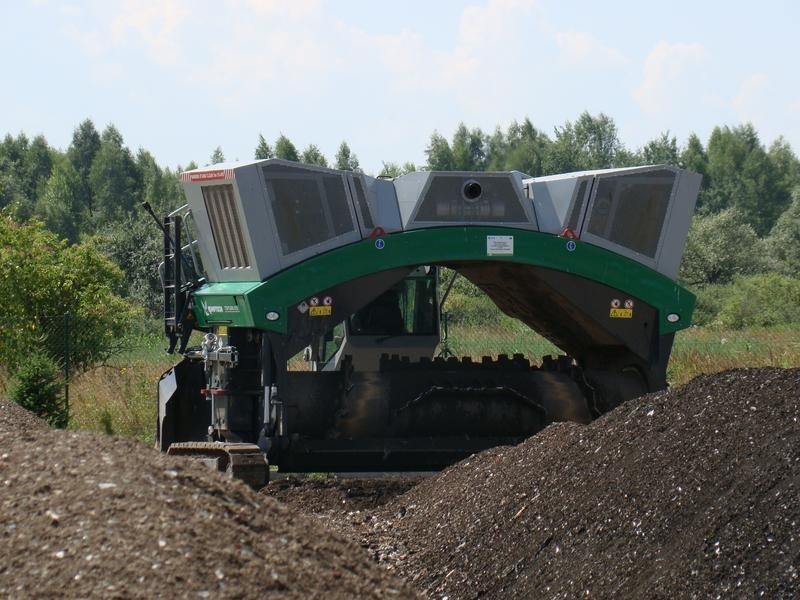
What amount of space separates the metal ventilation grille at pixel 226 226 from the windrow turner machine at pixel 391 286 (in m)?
0.02

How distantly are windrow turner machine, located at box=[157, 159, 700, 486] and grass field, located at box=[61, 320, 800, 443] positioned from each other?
14.5ft

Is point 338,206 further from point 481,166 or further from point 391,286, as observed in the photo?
point 481,166

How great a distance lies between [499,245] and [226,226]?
2256 mm

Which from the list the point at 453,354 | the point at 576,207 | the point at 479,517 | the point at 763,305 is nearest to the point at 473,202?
the point at 576,207

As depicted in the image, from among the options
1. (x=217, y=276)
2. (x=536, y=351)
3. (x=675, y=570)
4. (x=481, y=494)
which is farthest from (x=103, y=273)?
(x=675, y=570)

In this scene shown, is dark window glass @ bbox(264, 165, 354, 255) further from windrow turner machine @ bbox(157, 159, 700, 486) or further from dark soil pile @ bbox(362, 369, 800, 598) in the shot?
dark soil pile @ bbox(362, 369, 800, 598)

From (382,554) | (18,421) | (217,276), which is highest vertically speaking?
(217,276)

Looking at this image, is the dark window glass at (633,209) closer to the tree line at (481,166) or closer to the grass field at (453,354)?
the grass field at (453,354)

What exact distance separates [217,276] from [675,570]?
5888 millimetres

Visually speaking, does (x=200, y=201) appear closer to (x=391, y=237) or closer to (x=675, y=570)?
(x=391, y=237)

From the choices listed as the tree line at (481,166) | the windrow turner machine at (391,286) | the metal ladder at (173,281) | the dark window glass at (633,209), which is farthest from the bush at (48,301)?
the tree line at (481,166)

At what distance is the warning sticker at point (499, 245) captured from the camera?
39.3 feet

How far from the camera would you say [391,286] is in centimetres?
1238

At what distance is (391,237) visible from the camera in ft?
39.1
